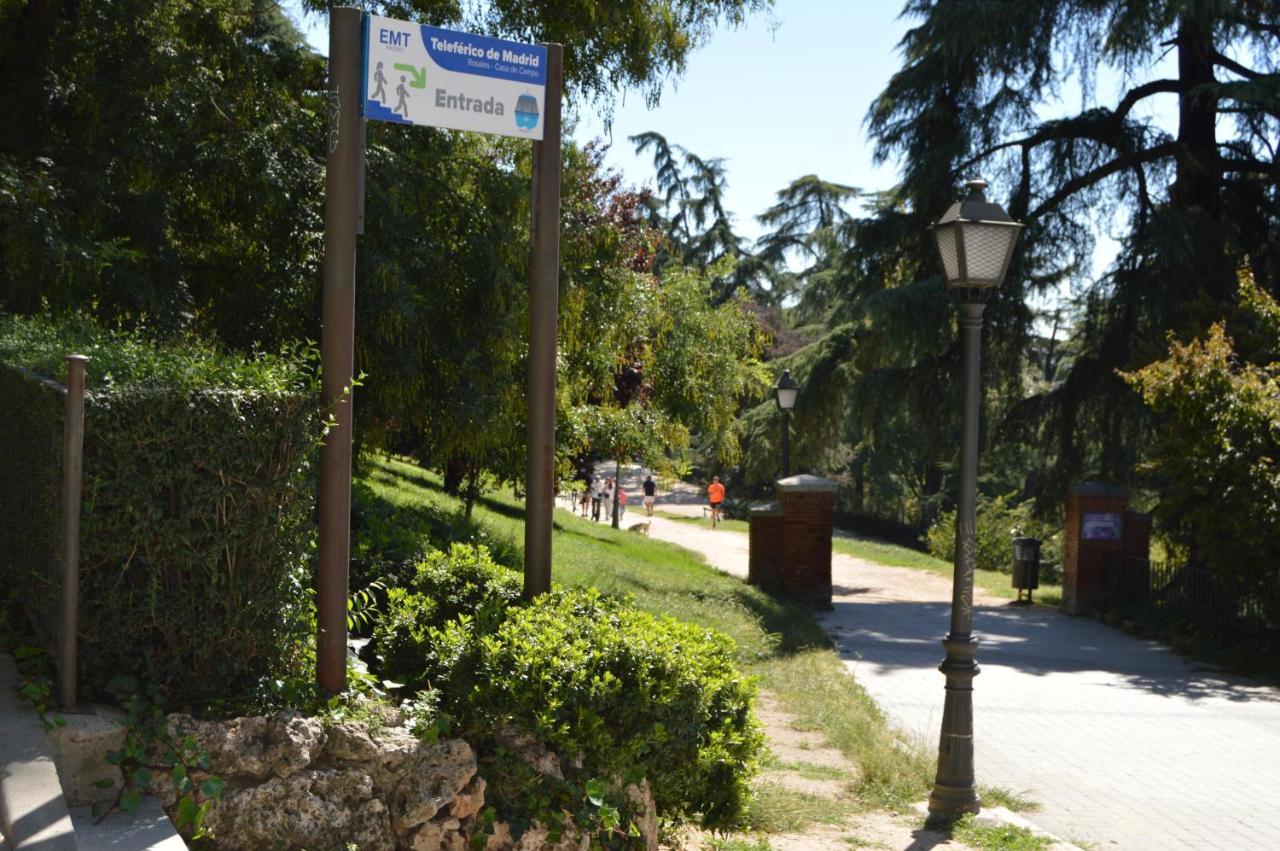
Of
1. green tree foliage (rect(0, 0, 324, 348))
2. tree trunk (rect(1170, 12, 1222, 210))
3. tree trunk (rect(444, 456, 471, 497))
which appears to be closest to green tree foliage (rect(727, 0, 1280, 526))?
tree trunk (rect(1170, 12, 1222, 210))

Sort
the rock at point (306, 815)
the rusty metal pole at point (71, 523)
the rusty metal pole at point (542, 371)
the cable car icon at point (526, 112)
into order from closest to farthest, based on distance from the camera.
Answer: the rusty metal pole at point (71, 523) → the rock at point (306, 815) → the cable car icon at point (526, 112) → the rusty metal pole at point (542, 371)

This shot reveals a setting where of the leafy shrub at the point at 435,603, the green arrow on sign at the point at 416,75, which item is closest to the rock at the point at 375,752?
the leafy shrub at the point at 435,603

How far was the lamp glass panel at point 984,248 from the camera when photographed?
25.0 feet

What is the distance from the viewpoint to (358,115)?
17.9 ft

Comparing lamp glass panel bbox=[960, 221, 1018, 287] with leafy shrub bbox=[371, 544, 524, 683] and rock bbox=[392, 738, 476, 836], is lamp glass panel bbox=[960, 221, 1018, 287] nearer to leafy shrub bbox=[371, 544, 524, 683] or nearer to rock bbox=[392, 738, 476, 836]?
leafy shrub bbox=[371, 544, 524, 683]

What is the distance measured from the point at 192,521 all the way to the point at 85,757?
35.3 inches

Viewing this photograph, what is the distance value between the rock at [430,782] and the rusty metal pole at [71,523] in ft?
4.15

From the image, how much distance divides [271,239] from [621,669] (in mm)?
6863

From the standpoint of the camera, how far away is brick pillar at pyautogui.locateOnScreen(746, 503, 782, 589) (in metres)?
20.1

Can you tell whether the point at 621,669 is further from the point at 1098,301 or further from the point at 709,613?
the point at 1098,301

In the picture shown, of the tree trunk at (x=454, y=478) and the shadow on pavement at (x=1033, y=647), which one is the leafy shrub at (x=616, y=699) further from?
the tree trunk at (x=454, y=478)

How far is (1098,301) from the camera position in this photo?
21.0 m

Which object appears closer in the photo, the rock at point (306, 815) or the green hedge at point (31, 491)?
the rock at point (306, 815)

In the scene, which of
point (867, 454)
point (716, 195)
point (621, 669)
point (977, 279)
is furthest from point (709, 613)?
point (716, 195)
